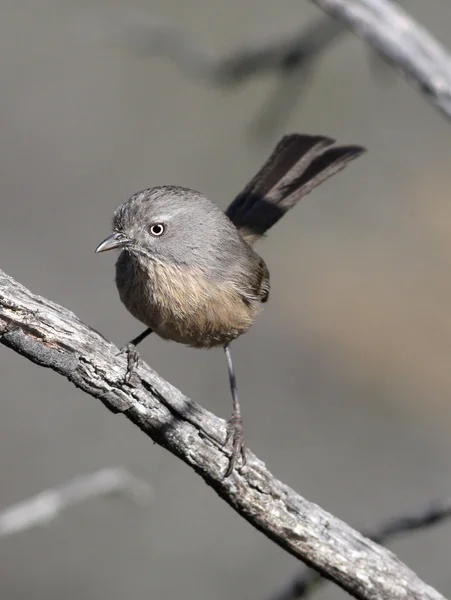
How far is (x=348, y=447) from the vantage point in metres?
8.66

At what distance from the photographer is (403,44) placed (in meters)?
3.97

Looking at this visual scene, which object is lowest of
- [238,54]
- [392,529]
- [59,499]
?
[59,499]

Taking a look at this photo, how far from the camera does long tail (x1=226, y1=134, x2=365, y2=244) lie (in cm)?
593

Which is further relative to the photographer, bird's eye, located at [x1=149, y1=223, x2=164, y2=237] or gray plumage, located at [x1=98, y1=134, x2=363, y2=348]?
bird's eye, located at [x1=149, y1=223, x2=164, y2=237]

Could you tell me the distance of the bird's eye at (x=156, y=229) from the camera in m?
5.09

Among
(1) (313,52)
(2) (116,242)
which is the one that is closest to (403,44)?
(1) (313,52)

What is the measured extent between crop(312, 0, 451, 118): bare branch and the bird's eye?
1.57 m

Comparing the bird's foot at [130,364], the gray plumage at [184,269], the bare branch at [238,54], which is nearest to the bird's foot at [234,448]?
the bird's foot at [130,364]

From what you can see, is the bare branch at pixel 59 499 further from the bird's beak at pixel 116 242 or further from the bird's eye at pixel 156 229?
the bird's eye at pixel 156 229

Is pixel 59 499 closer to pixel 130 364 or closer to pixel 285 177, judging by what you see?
pixel 130 364

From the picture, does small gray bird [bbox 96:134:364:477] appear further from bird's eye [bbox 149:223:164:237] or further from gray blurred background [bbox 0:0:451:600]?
gray blurred background [bbox 0:0:451:600]

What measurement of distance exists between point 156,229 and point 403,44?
176cm

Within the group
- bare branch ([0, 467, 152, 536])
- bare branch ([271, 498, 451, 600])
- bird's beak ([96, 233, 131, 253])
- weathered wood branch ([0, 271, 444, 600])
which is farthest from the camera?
bird's beak ([96, 233, 131, 253])

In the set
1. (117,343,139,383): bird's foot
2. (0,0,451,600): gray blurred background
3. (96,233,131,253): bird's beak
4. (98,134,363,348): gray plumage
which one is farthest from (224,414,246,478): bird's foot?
(0,0,451,600): gray blurred background
